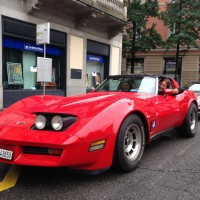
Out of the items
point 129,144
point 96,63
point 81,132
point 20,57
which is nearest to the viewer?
point 81,132

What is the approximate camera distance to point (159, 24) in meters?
29.5

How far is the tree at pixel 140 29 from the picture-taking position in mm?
19766

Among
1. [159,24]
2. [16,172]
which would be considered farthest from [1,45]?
[159,24]

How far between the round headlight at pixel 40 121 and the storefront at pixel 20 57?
24.0 ft

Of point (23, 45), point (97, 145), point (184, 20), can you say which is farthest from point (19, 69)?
point (184, 20)

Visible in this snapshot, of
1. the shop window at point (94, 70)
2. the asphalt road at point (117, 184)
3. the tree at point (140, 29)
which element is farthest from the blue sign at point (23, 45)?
the tree at point (140, 29)

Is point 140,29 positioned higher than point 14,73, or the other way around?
point 140,29

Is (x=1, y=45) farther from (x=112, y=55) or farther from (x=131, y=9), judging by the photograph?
(x=131, y=9)

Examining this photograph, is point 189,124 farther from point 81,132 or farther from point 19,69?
point 19,69

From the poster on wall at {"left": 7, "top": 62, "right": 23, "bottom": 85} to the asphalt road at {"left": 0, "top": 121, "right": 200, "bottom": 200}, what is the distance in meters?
7.05

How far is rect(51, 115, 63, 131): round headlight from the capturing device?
296 cm

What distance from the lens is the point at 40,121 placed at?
3.04 m

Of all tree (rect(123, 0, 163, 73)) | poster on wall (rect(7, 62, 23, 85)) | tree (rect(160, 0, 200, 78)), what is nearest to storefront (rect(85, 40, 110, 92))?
poster on wall (rect(7, 62, 23, 85))

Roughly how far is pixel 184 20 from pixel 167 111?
56.9 ft
